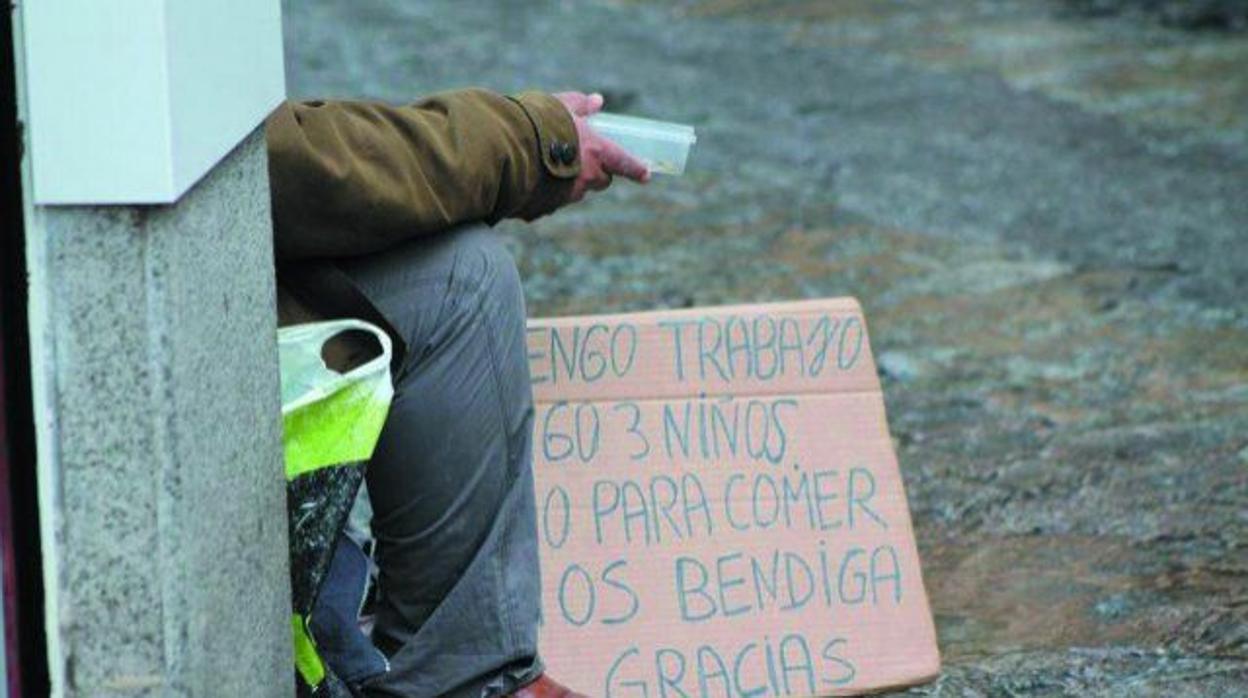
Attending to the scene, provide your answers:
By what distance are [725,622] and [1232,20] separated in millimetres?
7364

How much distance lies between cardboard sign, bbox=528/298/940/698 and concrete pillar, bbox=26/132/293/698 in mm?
1051

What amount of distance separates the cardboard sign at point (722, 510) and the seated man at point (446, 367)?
348 millimetres

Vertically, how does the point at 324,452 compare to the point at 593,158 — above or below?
below

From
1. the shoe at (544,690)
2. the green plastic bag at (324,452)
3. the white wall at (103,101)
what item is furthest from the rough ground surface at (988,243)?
the white wall at (103,101)

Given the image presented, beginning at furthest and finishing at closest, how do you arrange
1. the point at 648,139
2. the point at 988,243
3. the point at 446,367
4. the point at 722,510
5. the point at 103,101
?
the point at 988,243
the point at 722,510
the point at 648,139
the point at 446,367
the point at 103,101

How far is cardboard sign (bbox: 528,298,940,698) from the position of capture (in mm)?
3238

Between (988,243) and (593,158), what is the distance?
144 inches

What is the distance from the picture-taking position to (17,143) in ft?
6.83

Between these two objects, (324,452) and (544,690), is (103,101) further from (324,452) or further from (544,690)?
(544,690)

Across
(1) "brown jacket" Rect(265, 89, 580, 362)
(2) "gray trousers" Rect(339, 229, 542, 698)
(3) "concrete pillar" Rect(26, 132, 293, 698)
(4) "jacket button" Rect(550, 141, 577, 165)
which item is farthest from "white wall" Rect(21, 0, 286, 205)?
(4) "jacket button" Rect(550, 141, 577, 165)

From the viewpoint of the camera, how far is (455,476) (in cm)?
284

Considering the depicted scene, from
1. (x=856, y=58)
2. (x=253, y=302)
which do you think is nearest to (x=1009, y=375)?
(x=253, y=302)

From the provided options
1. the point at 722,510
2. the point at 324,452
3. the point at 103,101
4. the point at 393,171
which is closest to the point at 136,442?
the point at 103,101

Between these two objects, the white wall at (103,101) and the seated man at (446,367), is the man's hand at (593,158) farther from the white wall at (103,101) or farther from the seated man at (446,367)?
the white wall at (103,101)
